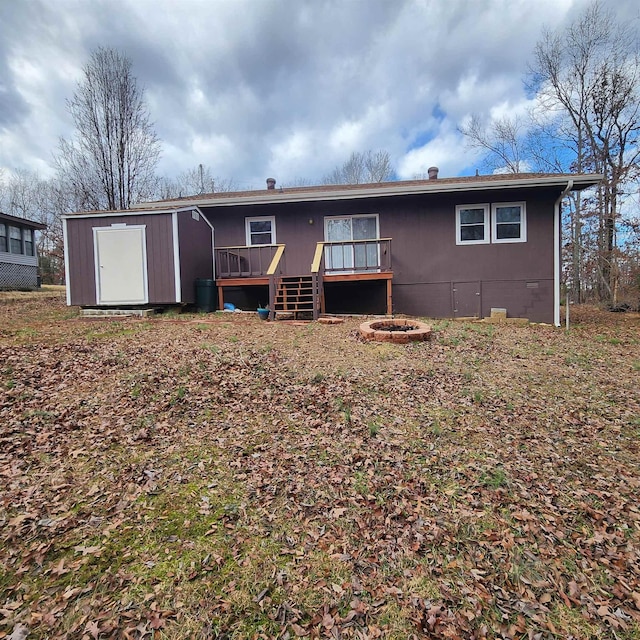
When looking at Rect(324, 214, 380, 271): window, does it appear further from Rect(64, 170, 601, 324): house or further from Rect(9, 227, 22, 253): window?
Rect(9, 227, 22, 253): window

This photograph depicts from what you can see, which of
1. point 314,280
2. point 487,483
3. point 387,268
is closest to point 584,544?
point 487,483

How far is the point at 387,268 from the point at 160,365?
6.38 m

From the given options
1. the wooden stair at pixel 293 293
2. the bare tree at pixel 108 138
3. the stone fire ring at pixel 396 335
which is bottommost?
the stone fire ring at pixel 396 335

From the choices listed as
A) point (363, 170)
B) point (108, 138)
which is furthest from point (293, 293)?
point (363, 170)

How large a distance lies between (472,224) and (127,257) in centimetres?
923

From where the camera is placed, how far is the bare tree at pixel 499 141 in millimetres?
19109

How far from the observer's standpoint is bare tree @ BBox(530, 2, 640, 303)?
1474 cm

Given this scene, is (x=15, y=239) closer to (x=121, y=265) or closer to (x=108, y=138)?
(x=108, y=138)

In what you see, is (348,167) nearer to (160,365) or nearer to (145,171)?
(145,171)

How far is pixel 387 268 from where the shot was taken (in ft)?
30.9

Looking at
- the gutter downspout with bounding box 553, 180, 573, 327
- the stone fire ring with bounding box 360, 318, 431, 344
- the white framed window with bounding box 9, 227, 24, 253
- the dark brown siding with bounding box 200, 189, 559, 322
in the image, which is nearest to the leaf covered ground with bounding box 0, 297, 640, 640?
the stone fire ring with bounding box 360, 318, 431, 344

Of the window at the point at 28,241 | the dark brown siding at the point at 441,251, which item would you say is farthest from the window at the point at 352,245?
the window at the point at 28,241

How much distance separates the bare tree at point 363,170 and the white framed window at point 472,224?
17.5m

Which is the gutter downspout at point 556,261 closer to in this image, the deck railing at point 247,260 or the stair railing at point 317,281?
the stair railing at point 317,281
